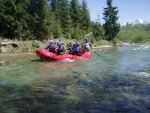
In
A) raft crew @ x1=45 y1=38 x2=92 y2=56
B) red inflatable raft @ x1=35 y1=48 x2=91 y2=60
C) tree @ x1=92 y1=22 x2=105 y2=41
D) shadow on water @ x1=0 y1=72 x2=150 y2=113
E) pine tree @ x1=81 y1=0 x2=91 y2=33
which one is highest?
pine tree @ x1=81 y1=0 x2=91 y2=33

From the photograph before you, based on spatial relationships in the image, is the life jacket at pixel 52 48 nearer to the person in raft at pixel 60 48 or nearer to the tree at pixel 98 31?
the person in raft at pixel 60 48

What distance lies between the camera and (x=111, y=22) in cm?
5328

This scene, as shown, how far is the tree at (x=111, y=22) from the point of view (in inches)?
2080

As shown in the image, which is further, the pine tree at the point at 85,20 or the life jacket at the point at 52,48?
the pine tree at the point at 85,20

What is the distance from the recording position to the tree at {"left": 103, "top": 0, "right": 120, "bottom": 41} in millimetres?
52844

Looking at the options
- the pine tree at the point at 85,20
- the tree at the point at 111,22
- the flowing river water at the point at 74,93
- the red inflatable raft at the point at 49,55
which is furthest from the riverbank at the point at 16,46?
the tree at the point at 111,22

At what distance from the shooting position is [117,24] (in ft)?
173

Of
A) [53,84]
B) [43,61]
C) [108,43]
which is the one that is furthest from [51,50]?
[108,43]

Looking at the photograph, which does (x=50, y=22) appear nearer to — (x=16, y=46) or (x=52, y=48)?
(x=16, y=46)

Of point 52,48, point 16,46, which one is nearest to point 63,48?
point 52,48

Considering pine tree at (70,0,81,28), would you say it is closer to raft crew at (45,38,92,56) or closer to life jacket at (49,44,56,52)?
raft crew at (45,38,92,56)

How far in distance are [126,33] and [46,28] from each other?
36644 mm

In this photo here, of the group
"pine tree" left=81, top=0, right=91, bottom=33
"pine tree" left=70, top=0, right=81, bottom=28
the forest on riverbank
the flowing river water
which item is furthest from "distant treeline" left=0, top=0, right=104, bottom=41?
the flowing river water

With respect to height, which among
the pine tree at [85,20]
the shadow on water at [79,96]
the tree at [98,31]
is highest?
the pine tree at [85,20]
